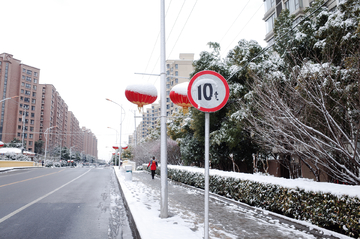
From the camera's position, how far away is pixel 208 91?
159 inches

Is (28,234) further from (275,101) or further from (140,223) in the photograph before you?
(275,101)

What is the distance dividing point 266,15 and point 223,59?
12243 mm

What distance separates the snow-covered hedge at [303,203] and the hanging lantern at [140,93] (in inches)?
171

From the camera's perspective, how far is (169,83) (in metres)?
87.8

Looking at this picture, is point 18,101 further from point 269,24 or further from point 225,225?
point 225,225

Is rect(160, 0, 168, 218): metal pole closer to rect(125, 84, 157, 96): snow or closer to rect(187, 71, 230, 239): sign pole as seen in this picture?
rect(125, 84, 157, 96): snow

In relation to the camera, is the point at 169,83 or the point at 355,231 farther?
the point at 169,83

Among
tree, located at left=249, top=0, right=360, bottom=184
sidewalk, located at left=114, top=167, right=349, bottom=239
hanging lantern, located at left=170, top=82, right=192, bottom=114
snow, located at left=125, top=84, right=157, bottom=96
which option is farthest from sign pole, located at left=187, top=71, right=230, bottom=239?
hanging lantern, located at left=170, top=82, right=192, bottom=114

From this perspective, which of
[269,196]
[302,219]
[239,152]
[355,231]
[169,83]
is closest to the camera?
[355,231]

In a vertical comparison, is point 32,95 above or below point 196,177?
above

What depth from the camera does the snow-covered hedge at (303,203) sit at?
4.82 m

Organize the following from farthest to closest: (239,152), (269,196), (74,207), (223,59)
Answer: (223,59) → (239,152) → (74,207) → (269,196)

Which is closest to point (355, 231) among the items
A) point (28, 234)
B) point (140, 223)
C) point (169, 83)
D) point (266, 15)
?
point (140, 223)

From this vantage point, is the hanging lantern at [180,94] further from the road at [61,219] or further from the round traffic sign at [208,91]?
the round traffic sign at [208,91]
